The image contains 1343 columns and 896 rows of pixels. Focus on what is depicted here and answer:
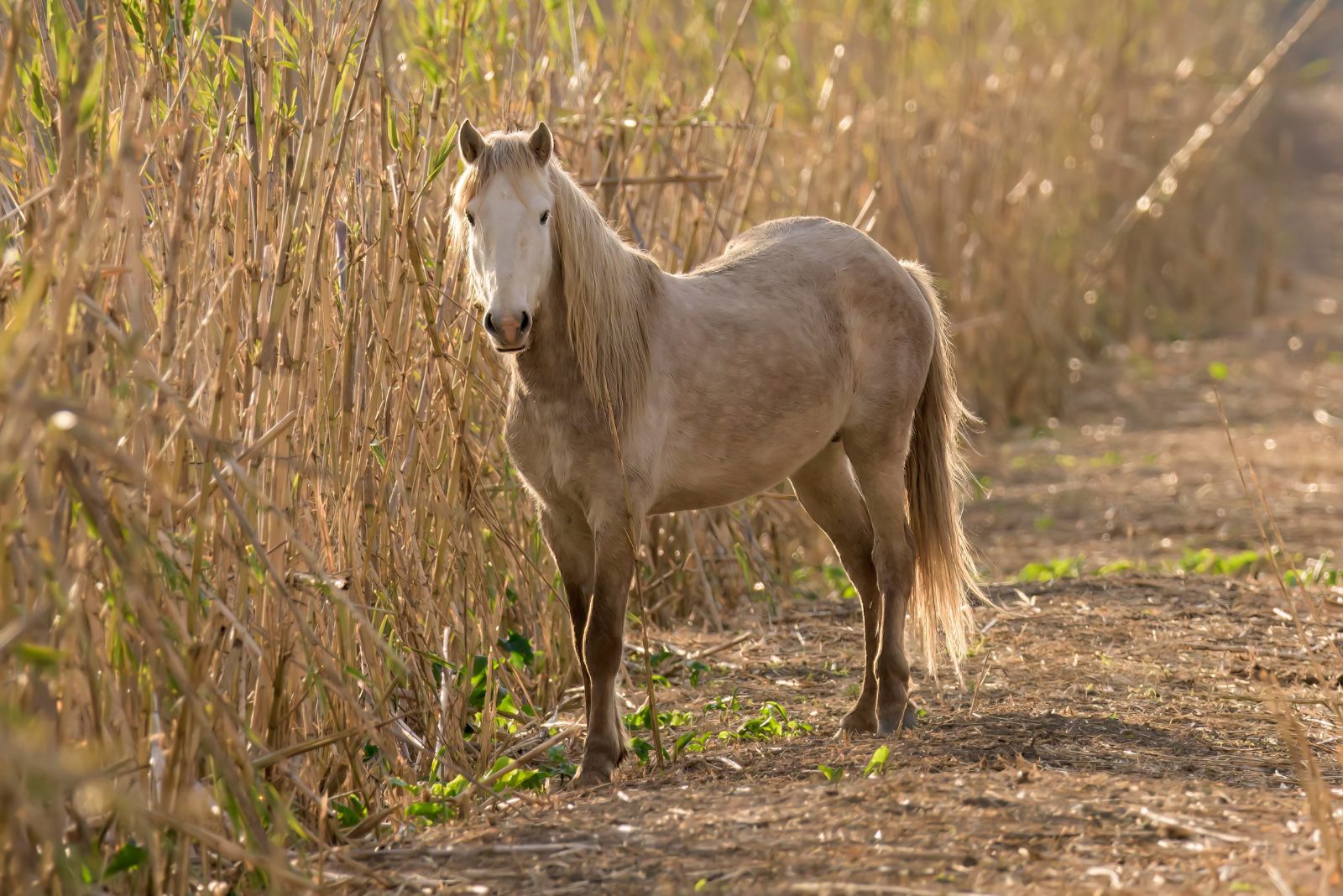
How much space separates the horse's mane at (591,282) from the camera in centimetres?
356

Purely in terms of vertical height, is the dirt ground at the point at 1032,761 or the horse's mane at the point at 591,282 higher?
the horse's mane at the point at 591,282

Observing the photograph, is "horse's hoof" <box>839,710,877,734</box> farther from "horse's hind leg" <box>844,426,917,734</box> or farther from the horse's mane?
the horse's mane

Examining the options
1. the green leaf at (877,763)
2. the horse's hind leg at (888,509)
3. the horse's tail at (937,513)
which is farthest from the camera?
the horse's tail at (937,513)

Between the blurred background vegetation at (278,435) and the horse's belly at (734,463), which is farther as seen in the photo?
the horse's belly at (734,463)

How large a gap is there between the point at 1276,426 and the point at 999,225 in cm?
221

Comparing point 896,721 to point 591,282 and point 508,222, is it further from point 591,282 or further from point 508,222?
point 508,222

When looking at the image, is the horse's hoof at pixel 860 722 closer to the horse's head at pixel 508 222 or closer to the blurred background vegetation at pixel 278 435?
the blurred background vegetation at pixel 278 435

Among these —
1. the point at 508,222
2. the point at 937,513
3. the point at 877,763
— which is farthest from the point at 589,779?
the point at 937,513

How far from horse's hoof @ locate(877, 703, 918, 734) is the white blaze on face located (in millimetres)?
1550

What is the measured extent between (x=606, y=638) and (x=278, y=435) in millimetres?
1099

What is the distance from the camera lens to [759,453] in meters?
4.13

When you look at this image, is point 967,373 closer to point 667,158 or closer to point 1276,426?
point 1276,426

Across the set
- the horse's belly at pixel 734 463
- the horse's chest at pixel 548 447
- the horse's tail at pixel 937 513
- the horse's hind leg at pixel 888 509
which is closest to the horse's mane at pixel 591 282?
the horse's chest at pixel 548 447

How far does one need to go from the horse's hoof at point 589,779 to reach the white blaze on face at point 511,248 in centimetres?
110
